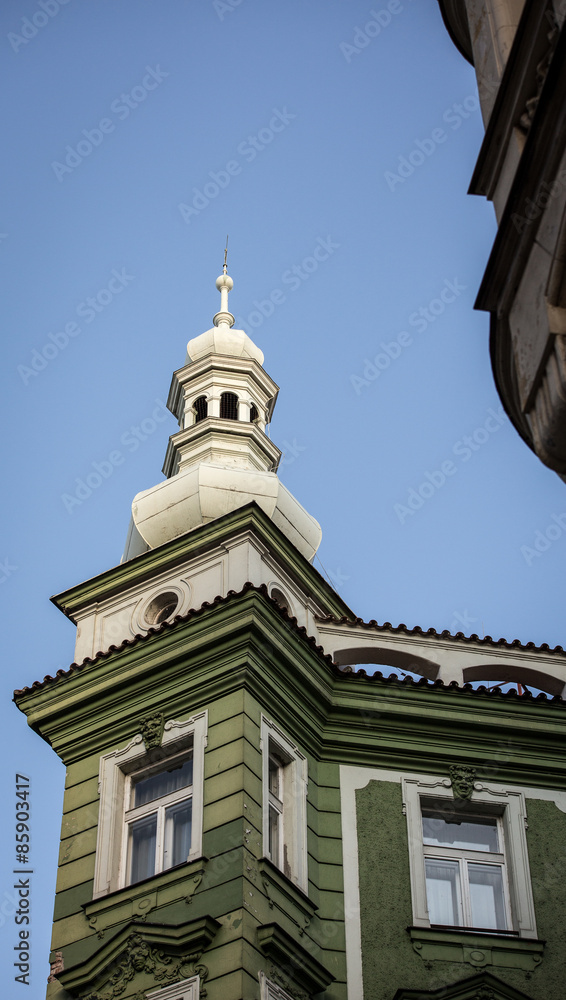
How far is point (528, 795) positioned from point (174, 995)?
6.27 metres

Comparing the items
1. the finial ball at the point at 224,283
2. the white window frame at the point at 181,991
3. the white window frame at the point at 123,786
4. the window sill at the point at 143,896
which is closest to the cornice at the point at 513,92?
the white window frame at the point at 123,786

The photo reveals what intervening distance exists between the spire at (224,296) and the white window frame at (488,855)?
16323mm

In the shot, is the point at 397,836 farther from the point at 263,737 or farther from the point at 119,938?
the point at 119,938

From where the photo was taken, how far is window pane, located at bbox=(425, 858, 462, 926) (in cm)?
1888

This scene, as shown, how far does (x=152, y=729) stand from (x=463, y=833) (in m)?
4.60

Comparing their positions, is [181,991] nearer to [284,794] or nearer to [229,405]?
[284,794]

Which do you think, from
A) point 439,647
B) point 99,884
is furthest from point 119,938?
point 439,647

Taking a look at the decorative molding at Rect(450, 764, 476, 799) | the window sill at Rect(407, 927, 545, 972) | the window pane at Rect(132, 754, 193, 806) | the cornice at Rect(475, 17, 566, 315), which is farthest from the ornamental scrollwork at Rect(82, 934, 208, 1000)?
the cornice at Rect(475, 17, 566, 315)

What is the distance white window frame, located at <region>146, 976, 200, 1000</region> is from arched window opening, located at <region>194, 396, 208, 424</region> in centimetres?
1460

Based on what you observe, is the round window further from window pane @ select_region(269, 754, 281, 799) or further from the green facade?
window pane @ select_region(269, 754, 281, 799)

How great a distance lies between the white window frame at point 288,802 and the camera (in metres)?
18.3

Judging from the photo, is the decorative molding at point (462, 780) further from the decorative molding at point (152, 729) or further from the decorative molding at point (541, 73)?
the decorative molding at point (541, 73)

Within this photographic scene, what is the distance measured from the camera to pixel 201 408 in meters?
29.7

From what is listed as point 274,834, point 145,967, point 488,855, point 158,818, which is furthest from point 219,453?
point 145,967
